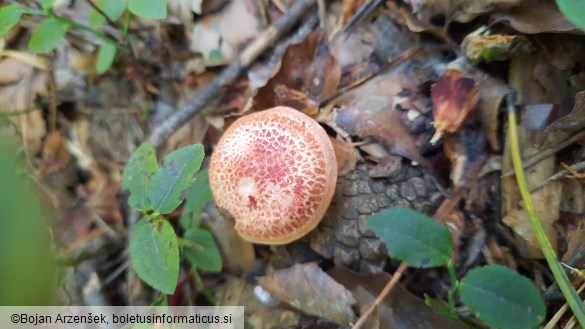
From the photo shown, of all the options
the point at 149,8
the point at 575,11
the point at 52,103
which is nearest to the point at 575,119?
the point at 575,11

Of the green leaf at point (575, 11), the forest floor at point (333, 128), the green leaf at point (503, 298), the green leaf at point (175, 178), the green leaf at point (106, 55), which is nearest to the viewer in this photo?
the green leaf at point (575, 11)

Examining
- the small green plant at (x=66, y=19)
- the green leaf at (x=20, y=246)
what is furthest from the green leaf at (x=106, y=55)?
the green leaf at (x=20, y=246)

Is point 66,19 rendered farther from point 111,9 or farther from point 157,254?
point 157,254

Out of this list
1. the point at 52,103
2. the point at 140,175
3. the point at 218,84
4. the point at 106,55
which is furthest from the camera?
the point at 52,103

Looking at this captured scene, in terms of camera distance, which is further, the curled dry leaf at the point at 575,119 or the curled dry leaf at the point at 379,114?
the curled dry leaf at the point at 379,114

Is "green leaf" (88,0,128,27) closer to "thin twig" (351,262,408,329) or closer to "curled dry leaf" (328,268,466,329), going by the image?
"curled dry leaf" (328,268,466,329)

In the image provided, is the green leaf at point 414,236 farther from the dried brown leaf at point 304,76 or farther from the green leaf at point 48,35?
the green leaf at point 48,35
